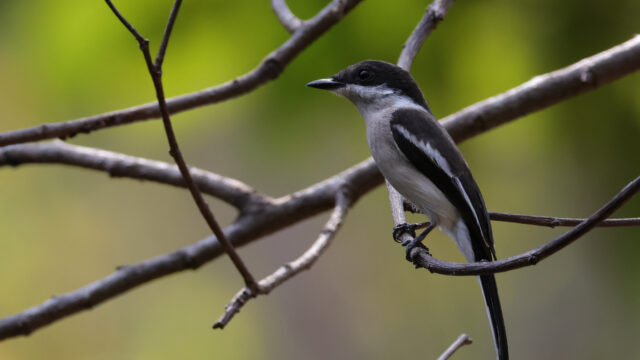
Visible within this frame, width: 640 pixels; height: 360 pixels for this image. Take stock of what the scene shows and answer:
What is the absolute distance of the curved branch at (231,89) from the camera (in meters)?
2.56

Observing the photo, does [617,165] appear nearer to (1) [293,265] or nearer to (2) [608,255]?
(2) [608,255]

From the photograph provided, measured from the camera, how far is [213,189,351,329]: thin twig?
2039mm

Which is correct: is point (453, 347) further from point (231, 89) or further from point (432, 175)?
point (231, 89)

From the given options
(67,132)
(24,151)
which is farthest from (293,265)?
(24,151)

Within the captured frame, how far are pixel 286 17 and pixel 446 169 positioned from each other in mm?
1079

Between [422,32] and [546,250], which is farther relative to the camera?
[422,32]

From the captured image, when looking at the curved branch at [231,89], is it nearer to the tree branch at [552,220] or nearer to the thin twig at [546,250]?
the tree branch at [552,220]

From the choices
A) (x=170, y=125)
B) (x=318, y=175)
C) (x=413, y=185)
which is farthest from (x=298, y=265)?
(x=318, y=175)

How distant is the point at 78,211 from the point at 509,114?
464 centimetres

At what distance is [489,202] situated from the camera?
4699 millimetres

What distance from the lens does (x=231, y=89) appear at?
9.12 ft

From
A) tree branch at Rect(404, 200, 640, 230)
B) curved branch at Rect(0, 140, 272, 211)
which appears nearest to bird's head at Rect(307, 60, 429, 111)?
tree branch at Rect(404, 200, 640, 230)

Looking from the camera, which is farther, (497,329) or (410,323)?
(410,323)

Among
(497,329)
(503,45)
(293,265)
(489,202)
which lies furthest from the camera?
(489,202)
